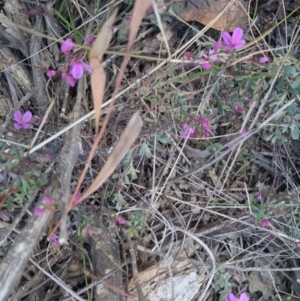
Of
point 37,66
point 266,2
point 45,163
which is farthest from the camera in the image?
point 266,2

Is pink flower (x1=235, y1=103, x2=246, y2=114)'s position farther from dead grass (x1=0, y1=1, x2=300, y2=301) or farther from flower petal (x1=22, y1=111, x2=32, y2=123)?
flower petal (x1=22, y1=111, x2=32, y2=123)

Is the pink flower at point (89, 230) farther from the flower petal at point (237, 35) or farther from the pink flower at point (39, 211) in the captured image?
the flower petal at point (237, 35)

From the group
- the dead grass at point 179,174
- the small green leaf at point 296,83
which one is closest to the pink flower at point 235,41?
the dead grass at point 179,174

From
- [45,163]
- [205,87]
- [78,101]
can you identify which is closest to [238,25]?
[205,87]

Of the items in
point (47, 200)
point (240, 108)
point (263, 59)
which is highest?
point (47, 200)

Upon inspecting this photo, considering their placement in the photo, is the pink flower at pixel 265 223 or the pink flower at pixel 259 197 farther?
the pink flower at pixel 259 197

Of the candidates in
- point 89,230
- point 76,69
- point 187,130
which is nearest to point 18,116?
point 76,69

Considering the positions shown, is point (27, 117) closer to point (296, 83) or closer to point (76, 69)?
point (76, 69)

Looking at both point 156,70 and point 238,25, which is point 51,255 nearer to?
point 156,70
